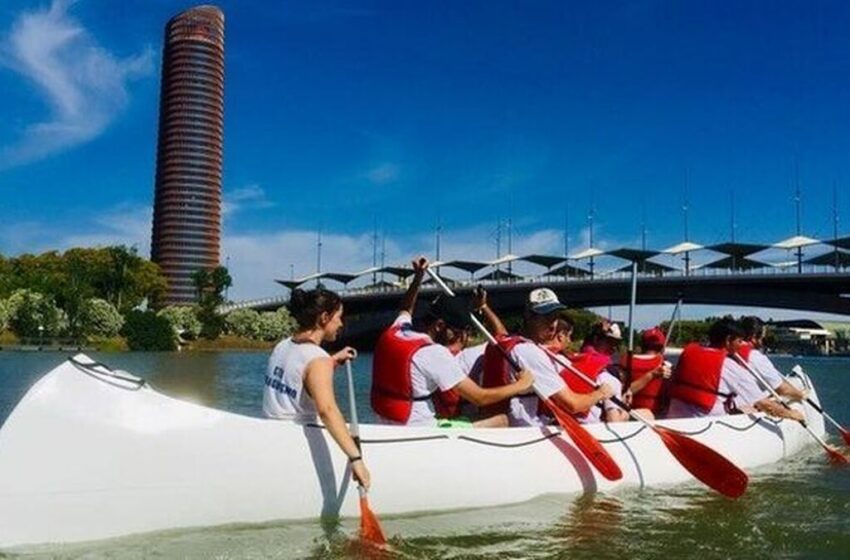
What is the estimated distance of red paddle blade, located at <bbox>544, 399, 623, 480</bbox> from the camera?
7.24 metres

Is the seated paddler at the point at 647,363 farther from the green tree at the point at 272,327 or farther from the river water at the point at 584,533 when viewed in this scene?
the green tree at the point at 272,327

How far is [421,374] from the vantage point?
6.64 m

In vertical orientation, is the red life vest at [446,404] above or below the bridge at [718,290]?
below

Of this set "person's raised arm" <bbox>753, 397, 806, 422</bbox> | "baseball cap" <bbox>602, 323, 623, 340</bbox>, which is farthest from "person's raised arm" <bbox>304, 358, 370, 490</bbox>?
"person's raised arm" <bbox>753, 397, 806, 422</bbox>

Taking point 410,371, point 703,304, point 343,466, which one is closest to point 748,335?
point 410,371

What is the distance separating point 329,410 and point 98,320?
207 ft

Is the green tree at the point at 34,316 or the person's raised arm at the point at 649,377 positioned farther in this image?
the green tree at the point at 34,316

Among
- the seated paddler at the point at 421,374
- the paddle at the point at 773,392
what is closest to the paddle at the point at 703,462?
the seated paddler at the point at 421,374

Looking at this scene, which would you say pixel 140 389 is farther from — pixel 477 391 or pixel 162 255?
pixel 162 255

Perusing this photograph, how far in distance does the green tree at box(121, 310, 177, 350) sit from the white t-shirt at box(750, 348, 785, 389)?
57798mm

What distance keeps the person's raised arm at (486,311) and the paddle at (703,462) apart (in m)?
1.21

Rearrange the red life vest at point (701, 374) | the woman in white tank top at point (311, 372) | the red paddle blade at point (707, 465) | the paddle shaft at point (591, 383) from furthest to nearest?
the red life vest at point (701, 374) < the red paddle blade at point (707, 465) < the paddle shaft at point (591, 383) < the woman in white tank top at point (311, 372)

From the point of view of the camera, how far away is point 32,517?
5109 millimetres

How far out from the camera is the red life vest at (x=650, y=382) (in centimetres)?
954
